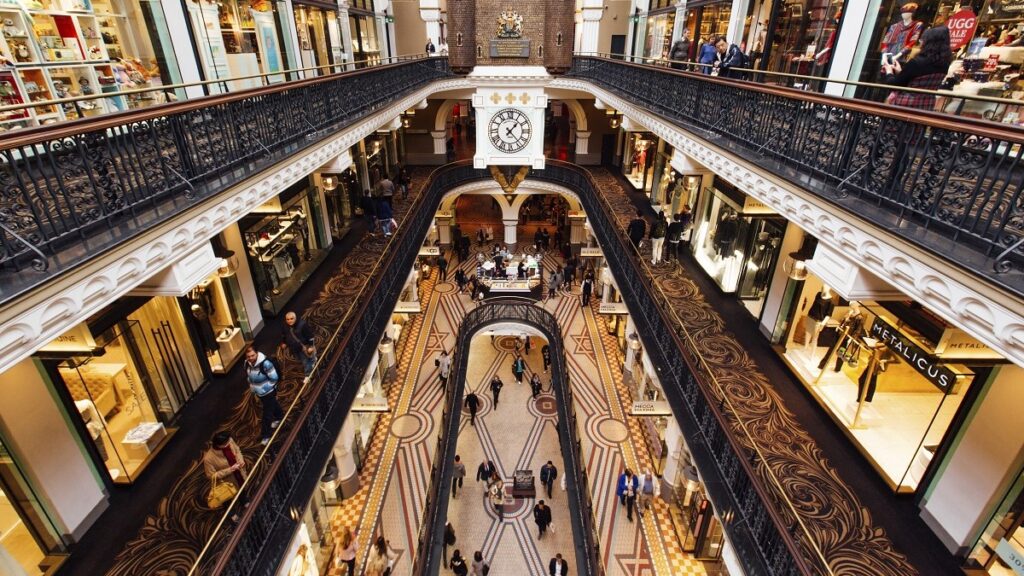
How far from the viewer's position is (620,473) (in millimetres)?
9883

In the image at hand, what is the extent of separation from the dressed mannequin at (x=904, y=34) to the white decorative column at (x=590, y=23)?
1190 cm

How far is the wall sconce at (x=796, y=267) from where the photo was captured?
6520 mm

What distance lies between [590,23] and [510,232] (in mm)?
7734

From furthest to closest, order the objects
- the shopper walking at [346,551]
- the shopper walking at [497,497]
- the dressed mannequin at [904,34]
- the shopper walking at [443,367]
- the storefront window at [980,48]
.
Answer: the shopper walking at [443,367], the shopper walking at [497,497], the shopper walking at [346,551], the dressed mannequin at [904,34], the storefront window at [980,48]

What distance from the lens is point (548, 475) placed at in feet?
33.1

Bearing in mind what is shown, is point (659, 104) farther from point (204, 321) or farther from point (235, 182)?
point (204, 321)

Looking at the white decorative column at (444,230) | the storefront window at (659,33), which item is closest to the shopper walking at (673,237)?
the storefront window at (659,33)

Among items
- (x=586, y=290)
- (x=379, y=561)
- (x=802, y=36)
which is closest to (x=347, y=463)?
(x=379, y=561)

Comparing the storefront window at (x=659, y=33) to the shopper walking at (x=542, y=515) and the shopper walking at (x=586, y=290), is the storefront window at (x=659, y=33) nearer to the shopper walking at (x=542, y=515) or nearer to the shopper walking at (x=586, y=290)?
the shopper walking at (x=586, y=290)

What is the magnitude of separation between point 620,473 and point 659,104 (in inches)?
273

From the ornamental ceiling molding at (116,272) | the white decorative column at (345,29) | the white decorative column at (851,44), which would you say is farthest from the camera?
the white decorative column at (345,29)

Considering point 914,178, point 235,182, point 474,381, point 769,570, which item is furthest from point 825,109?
point 474,381

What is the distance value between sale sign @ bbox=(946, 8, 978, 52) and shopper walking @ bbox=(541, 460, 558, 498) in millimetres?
8702

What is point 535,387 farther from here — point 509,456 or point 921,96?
point 921,96
